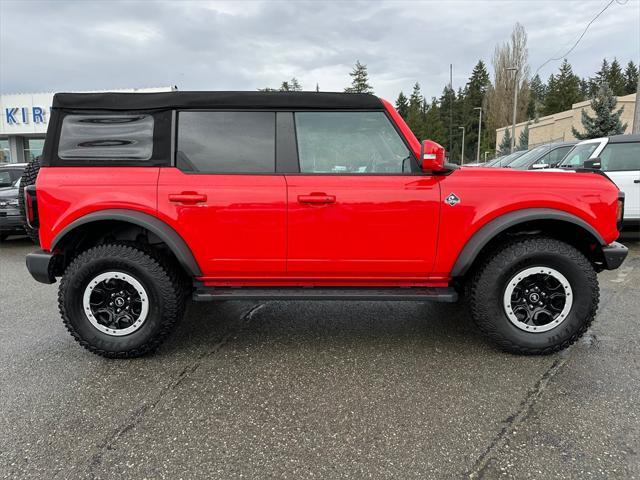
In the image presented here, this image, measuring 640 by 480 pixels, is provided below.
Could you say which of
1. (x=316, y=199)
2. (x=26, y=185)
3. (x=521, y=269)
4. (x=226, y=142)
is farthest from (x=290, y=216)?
(x=26, y=185)

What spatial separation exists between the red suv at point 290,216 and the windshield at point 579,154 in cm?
527

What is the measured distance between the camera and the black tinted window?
3160 millimetres

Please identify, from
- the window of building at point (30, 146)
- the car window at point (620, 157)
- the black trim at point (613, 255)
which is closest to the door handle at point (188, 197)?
the black trim at point (613, 255)

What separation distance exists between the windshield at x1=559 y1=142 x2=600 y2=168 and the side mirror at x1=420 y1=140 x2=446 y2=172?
6067 millimetres

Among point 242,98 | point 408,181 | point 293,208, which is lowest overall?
point 293,208

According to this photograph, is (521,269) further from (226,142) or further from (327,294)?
(226,142)

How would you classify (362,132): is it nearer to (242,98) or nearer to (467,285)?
(242,98)

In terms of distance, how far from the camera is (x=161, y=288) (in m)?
3.11

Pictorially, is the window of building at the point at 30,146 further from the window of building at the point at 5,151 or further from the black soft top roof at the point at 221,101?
the black soft top roof at the point at 221,101

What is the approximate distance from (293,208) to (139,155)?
1.21 m

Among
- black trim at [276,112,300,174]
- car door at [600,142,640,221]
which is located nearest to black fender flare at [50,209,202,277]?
black trim at [276,112,300,174]

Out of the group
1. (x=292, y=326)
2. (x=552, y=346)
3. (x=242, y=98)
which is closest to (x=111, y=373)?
(x=292, y=326)

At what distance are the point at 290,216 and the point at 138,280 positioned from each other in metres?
Answer: 1.20

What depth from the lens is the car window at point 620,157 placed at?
7129 millimetres
